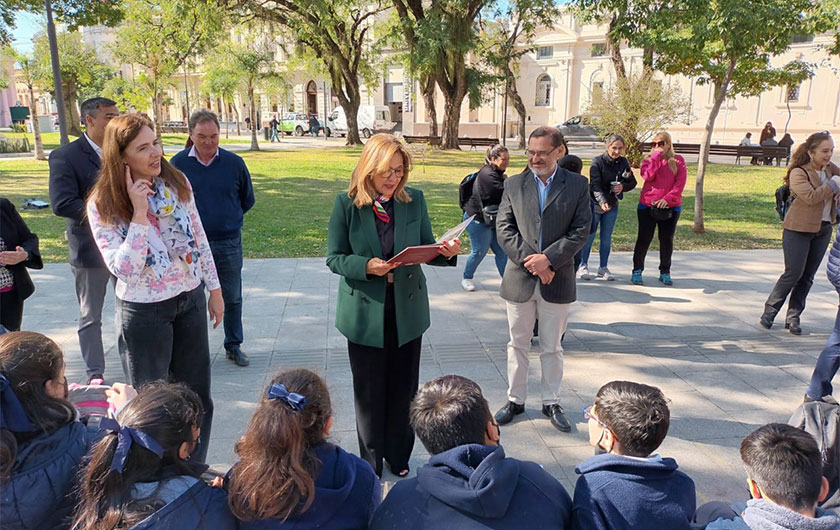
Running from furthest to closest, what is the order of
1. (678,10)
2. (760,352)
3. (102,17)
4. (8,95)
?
(8,95), (102,17), (678,10), (760,352)

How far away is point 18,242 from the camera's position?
3.83 m

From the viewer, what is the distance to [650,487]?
1.76 m

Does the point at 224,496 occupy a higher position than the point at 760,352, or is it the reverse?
the point at 224,496

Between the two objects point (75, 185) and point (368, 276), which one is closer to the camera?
point (368, 276)

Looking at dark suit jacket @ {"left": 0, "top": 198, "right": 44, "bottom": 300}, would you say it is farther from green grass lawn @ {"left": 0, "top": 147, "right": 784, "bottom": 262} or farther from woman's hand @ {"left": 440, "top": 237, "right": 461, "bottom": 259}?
green grass lawn @ {"left": 0, "top": 147, "right": 784, "bottom": 262}

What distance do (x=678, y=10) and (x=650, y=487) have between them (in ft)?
30.9

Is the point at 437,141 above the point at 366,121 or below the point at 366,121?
below

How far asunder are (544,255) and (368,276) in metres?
1.24

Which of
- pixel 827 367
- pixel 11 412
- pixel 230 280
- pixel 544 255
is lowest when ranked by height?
pixel 827 367

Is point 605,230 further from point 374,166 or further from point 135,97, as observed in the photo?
point 135,97

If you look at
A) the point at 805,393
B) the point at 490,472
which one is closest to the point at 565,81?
the point at 805,393

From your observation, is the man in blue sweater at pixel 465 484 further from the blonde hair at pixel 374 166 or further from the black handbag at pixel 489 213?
the black handbag at pixel 489 213

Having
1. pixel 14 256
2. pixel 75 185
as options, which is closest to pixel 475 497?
pixel 75 185

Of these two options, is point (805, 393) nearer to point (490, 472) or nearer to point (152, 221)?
point (490, 472)
